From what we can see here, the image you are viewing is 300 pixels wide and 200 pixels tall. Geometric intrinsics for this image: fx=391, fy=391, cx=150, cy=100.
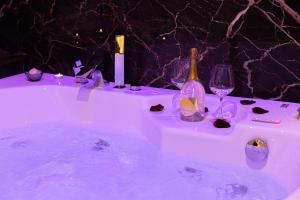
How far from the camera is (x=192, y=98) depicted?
167cm

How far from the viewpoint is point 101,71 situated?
2082mm

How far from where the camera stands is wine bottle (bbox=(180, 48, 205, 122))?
167 centimetres

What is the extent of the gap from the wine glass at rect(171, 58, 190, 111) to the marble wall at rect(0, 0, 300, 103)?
0.42ft

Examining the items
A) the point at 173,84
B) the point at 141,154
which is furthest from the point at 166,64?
the point at 141,154

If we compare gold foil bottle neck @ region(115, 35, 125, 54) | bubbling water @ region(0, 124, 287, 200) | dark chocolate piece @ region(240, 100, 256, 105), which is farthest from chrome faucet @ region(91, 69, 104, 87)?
dark chocolate piece @ region(240, 100, 256, 105)

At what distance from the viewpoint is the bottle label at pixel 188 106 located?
1.66 meters

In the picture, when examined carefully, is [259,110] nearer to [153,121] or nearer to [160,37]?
[153,121]

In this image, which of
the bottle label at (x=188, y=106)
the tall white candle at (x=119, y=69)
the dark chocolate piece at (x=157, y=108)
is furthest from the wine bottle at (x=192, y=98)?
the tall white candle at (x=119, y=69)

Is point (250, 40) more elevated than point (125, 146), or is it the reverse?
point (250, 40)

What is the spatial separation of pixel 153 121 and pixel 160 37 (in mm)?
457

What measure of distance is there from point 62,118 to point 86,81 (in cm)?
23

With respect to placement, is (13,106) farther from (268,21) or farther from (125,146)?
(268,21)

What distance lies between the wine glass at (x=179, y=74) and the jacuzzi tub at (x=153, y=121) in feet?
0.21

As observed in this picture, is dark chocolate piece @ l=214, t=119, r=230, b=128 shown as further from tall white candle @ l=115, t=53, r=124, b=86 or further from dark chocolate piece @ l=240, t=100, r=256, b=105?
tall white candle @ l=115, t=53, r=124, b=86
